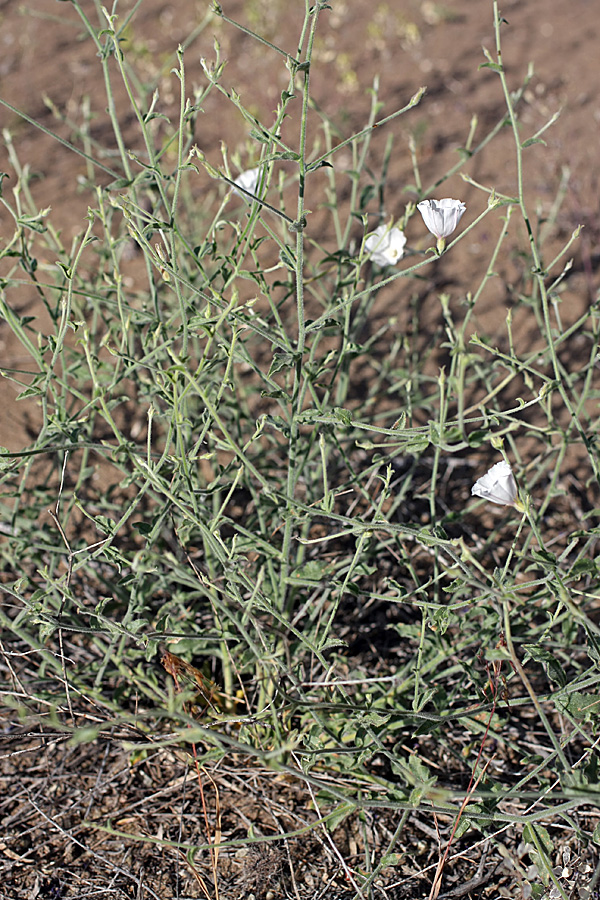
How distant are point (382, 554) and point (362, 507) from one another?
0.19m

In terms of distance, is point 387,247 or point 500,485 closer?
point 500,485

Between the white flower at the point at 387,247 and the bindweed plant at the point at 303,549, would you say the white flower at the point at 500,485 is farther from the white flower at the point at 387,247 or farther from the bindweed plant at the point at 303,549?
the white flower at the point at 387,247

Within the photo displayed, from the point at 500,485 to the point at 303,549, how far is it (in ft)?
1.78

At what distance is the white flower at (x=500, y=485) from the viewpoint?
1.19 meters

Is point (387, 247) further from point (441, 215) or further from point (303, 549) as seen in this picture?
point (303, 549)

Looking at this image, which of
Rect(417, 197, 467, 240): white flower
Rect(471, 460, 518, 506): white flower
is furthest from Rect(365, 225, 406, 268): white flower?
Rect(471, 460, 518, 506): white flower

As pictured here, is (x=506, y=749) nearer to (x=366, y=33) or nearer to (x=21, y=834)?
(x=21, y=834)

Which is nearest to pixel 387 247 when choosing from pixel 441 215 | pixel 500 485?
pixel 441 215

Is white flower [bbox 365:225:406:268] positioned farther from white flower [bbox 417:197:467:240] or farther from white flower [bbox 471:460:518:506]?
white flower [bbox 471:460:518:506]

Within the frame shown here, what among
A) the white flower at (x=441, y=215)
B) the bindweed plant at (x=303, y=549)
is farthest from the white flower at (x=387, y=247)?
the white flower at (x=441, y=215)

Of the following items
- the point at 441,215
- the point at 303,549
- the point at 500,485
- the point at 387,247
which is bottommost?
the point at 303,549

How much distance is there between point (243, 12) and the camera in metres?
4.59

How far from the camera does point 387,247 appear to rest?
61.7 inches

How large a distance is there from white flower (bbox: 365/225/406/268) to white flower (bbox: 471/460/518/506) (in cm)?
53
